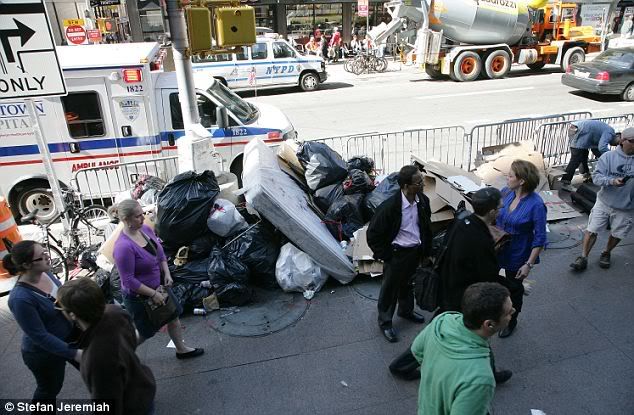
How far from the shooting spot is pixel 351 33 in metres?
27.9

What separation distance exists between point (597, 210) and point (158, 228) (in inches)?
194

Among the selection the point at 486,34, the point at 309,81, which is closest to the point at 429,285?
the point at 309,81

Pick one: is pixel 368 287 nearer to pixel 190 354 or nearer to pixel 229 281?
pixel 229 281

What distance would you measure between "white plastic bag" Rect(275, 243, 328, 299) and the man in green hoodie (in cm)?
270

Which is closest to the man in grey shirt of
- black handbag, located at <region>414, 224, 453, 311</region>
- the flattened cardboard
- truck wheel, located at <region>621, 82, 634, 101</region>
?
the flattened cardboard

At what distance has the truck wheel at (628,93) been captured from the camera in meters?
13.6

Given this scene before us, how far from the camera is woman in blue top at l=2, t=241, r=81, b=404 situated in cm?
288

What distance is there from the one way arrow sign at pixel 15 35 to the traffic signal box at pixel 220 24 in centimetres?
153

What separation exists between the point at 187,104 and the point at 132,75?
5.50 feet

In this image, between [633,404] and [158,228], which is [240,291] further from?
[633,404]

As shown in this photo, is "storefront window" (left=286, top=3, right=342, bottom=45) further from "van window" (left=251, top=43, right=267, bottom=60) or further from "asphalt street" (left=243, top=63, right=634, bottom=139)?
"van window" (left=251, top=43, right=267, bottom=60)

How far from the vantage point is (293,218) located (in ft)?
16.1

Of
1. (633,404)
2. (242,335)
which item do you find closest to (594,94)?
(633,404)

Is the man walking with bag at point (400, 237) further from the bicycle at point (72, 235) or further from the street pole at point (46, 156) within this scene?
the street pole at point (46, 156)
